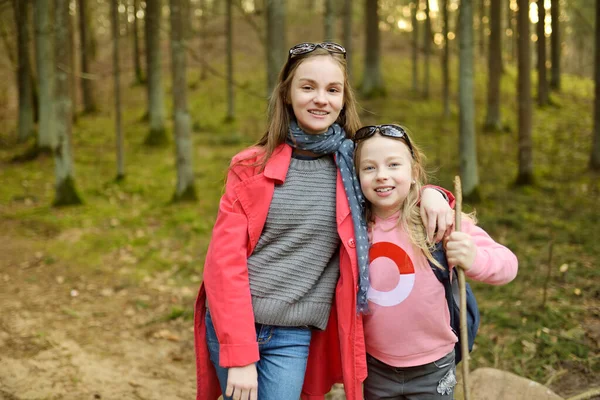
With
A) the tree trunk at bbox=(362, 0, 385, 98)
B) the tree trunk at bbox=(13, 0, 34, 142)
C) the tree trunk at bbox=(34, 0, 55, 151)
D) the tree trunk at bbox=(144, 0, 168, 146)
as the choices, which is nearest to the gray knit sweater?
the tree trunk at bbox=(34, 0, 55, 151)

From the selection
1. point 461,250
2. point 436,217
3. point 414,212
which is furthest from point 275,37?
point 461,250

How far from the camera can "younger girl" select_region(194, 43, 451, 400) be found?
6.75 feet

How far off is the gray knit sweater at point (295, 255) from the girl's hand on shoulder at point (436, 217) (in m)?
0.37

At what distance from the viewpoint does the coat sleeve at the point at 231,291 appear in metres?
2.02

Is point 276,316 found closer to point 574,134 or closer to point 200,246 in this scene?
point 200,246

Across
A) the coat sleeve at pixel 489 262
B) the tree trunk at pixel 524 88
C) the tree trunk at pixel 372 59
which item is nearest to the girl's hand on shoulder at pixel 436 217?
the coat sleeve at pixel 489 262

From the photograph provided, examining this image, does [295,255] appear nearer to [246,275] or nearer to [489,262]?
[246,275]

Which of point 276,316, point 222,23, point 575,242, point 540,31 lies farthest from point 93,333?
point 222,23

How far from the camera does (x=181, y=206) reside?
865 cm

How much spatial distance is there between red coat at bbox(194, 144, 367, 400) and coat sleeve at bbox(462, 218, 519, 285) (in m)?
0.47

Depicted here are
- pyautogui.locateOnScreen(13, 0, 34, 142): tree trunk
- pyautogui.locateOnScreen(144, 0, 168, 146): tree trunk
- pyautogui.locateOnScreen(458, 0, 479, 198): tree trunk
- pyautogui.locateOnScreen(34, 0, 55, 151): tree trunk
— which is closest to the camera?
pyautogui.locateOnScreen(458, 0, 479, 198): tree trunk

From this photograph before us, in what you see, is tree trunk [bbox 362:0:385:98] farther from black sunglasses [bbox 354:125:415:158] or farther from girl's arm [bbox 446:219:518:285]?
girl's arm [bbox 446:219:518:285]

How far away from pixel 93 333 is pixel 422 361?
3832 millimetres

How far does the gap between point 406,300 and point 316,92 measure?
0.93 m
